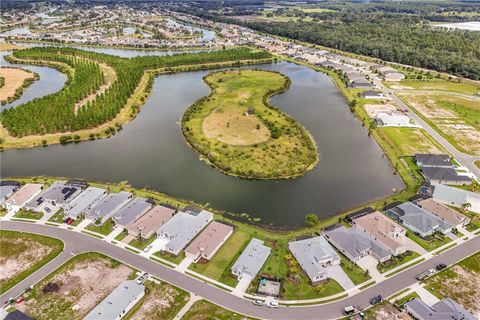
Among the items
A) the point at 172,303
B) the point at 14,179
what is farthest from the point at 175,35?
the point at 172,303

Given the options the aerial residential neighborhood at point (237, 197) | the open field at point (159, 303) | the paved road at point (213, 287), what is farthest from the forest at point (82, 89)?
the open field at point (159, 303)

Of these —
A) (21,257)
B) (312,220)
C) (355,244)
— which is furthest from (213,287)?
(21,257)

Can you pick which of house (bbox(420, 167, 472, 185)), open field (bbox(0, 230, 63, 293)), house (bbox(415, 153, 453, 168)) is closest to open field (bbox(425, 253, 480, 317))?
house (bbox(420, 167, 472, 185))

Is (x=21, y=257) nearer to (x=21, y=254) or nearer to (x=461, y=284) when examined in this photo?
(x=21, y=254)

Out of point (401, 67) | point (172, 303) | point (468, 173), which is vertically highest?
point (401, 67)

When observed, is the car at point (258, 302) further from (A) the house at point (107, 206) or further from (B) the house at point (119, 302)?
(A) the house at point (107, 206)

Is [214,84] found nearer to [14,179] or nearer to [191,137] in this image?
[191,137]

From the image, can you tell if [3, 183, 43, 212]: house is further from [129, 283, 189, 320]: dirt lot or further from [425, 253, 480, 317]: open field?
[425, 253, 480, 317]: open field
